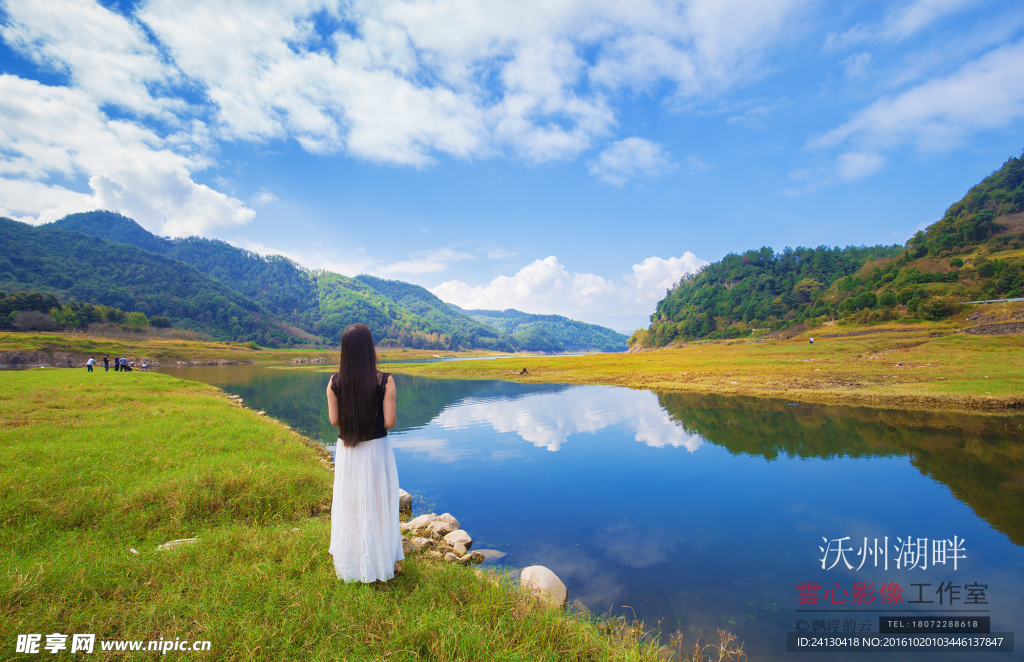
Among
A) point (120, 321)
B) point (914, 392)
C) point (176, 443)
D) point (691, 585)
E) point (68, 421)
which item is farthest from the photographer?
point (120, 321)

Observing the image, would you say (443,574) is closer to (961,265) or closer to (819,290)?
(961,265)

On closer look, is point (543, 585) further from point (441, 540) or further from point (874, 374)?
point (874, 374)

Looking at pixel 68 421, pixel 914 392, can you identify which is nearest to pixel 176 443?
pixel 68 421

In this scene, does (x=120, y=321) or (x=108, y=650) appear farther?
(x=120, y=321)

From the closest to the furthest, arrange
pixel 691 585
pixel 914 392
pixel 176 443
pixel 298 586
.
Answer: pixel 298 586
pixel 691 585
pixel 176 443
pixel 914 392

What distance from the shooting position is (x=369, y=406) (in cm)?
416

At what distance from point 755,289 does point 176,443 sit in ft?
445

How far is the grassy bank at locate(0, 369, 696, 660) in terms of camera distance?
3.30m

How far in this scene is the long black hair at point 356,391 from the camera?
13.6ft

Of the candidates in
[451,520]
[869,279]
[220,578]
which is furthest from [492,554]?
[869,279]

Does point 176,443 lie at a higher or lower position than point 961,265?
lower

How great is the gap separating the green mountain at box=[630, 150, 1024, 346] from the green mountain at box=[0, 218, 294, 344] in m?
161

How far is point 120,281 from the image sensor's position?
149 metres

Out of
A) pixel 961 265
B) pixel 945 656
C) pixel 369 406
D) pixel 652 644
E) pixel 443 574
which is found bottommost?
pixel 945 656
